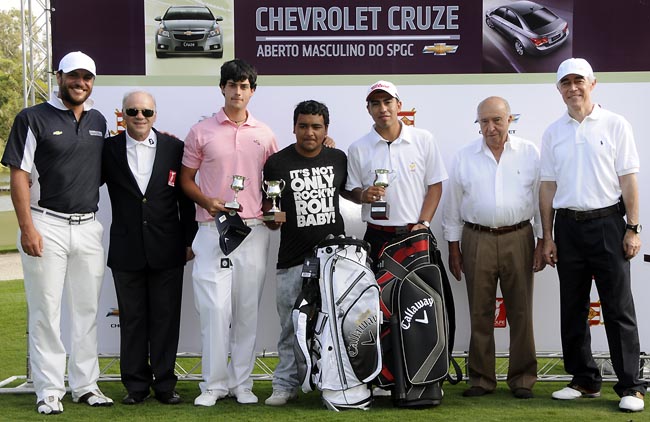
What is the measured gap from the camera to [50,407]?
14.3 feet

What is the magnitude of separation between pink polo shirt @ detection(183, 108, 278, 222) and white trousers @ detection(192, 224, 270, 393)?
0.58ft

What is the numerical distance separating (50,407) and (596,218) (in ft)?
10.6

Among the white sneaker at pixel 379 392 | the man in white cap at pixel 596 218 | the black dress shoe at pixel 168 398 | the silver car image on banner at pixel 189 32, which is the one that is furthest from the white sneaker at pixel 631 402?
the silver car image on banner at pixel 189 32

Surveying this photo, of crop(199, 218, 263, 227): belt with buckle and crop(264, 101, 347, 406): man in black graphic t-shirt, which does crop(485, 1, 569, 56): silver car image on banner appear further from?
crop(199, 218, 263, 227): belt with buckle

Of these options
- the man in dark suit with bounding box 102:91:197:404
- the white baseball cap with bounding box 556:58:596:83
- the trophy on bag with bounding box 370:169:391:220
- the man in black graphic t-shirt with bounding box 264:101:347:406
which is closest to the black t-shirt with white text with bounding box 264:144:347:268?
the man in black graphic t-shirt with bounding box 264:101:347:406

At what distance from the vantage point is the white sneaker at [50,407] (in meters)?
4.36

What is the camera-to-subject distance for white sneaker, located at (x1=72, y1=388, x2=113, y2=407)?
452 centimetres

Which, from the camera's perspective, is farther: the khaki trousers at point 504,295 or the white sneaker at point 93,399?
the khaki trousers at point 504,295

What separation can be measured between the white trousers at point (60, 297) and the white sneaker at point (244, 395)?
2.83 ft

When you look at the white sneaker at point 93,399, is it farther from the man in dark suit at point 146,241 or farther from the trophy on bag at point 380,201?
the trophy on bag at point 380,201

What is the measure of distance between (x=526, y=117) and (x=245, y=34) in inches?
76.4

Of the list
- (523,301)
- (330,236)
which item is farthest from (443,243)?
(330,236)

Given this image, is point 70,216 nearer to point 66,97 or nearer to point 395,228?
point 66,97

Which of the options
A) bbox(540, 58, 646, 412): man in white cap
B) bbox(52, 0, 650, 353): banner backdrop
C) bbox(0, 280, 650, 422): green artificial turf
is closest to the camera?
bbox(0, 280, 650, 422): green artificial turf
